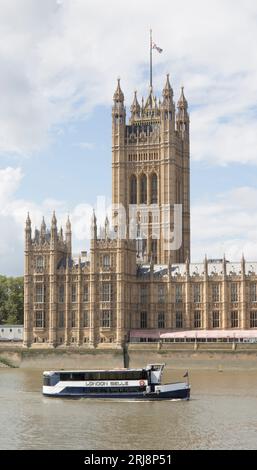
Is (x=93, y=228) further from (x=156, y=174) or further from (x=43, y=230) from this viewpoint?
(x=156, y=174)

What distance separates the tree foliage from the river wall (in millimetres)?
26442

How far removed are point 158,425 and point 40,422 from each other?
8.95 m

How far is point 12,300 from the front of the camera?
16338cm

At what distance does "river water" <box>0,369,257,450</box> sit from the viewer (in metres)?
59.2

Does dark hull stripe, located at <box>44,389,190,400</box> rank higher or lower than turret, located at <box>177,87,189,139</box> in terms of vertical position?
lower

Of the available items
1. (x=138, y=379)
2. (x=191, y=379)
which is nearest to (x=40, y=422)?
(x=138, y=379)

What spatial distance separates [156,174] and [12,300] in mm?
35148

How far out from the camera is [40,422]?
68500 millimetres

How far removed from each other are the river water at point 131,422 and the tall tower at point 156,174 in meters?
70.9

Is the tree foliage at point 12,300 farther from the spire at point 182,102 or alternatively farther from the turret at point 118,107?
the spire at point 182,102

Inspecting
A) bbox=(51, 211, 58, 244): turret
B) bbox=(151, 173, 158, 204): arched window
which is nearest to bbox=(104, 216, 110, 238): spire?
bbox=(51, 211, 58, 244): turret

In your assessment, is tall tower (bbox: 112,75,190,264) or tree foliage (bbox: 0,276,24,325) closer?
tree foliage (bbox: 0,276,24,325)

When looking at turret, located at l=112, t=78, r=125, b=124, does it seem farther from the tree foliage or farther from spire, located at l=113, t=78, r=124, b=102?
the tree foliage

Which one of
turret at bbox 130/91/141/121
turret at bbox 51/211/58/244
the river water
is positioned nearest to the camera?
the river water
